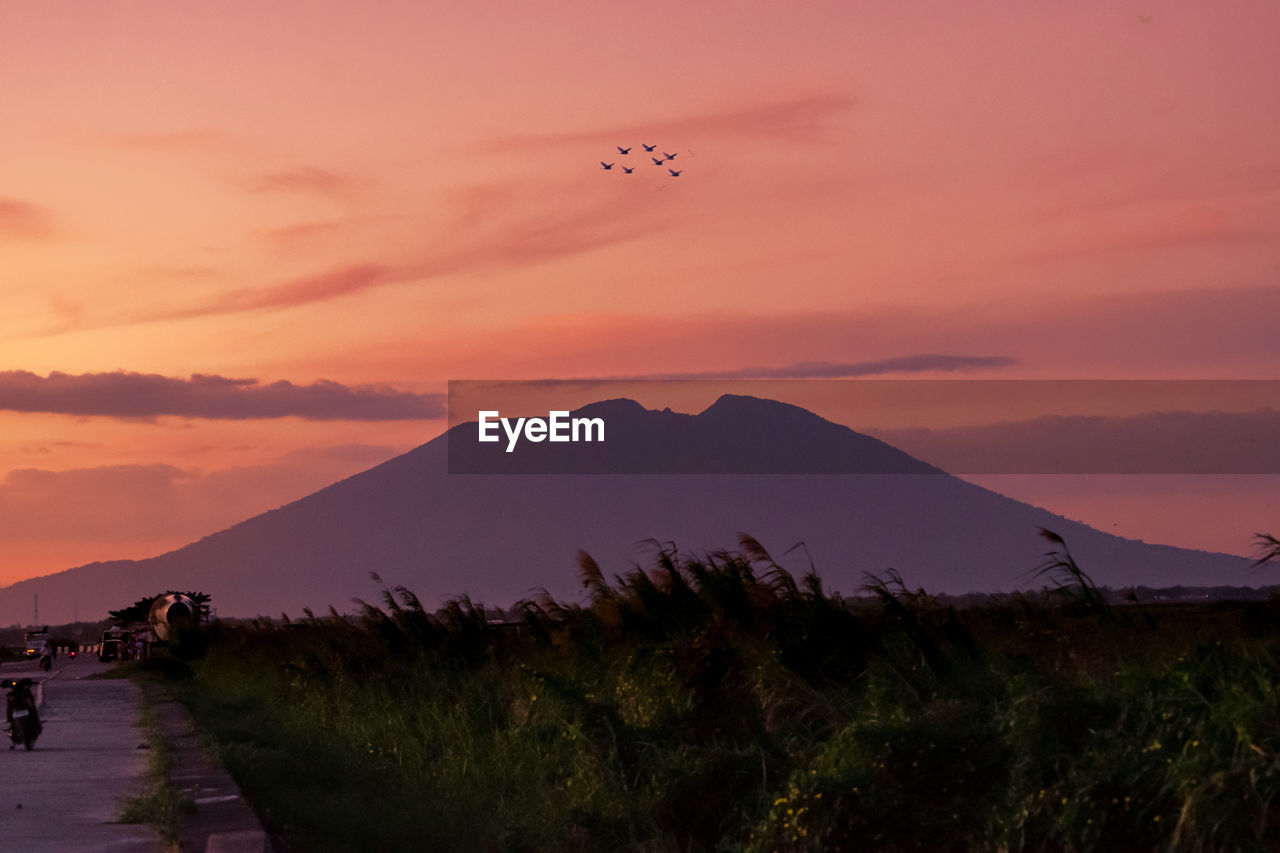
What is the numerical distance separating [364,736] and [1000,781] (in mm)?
12154

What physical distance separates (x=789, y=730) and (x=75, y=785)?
7.74m

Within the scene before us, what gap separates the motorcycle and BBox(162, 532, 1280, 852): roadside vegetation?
2.60 meters

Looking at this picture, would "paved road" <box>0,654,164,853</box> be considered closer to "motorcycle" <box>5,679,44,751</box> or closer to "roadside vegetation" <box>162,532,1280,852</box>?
"motorcycle" <box>5,679,44,751</box>

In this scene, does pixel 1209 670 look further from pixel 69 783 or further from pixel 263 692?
pixel 263 692

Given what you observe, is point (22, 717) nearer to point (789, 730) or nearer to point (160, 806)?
point (160, 806)

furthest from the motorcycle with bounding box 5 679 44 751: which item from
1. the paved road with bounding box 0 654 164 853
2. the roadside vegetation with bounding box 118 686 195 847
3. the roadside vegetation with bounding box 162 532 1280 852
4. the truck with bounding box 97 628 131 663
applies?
the truck with bounding box 97 628 131 663

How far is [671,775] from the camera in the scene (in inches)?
500

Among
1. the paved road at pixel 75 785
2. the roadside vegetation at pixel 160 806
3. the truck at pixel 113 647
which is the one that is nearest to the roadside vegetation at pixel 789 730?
the roadside vegetation at pixel 160 806

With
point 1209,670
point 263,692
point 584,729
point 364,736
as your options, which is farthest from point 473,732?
point 263,692

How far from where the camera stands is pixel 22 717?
22.0 m

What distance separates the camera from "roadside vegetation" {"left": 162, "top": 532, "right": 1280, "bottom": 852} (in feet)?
32.4

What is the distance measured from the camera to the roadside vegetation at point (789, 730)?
9867 mm

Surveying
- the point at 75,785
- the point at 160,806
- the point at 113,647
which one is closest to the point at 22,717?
the point at 75,785

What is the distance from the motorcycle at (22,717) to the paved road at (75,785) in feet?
0.59
